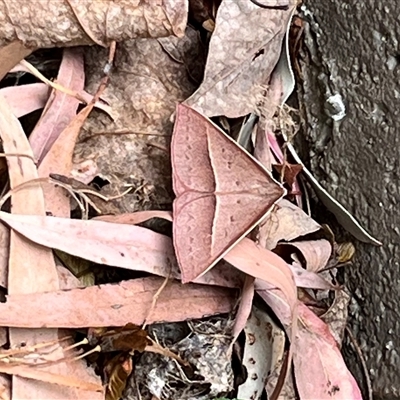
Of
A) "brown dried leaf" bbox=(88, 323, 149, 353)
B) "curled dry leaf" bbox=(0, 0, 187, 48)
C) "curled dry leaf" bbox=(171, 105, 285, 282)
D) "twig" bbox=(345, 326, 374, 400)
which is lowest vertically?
"twig" bbox=(345, 326, 374, 400)

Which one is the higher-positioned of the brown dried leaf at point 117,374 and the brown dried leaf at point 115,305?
the brown dried leaf at point 115,305

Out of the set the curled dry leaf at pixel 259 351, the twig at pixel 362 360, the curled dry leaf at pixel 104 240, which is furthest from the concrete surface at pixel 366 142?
the curled dry leaf at pixel 104 240

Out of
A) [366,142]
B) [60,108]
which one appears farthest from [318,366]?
[60,108]

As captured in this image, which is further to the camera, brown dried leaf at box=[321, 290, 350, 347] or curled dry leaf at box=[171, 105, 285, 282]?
brown dried leaf at box=[321, 290, 350, 347]

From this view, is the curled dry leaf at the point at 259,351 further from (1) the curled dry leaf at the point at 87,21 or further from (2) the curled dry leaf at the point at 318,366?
(1) the curled dry leaf at the point at 87,21

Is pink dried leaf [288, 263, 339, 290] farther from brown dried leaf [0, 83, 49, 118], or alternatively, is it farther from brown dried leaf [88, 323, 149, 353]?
brown dried leaf [0, 83, 49, 118]

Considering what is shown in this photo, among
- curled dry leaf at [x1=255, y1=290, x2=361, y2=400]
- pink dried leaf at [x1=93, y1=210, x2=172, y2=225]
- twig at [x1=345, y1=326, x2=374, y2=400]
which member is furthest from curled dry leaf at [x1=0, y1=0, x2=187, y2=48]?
twig at [x1=345, y1=326, x2=374, y2=400]

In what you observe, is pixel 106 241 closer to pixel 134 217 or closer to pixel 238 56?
pixel 134 217
